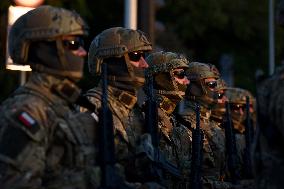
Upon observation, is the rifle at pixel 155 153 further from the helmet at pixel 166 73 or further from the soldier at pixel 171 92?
the helmet at pixel 166 73

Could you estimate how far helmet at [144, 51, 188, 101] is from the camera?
1114 cm

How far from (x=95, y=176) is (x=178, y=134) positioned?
342cm

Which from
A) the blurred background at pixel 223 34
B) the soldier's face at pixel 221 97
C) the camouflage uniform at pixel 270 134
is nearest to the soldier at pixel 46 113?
the camouflage uniform at pixel 270 134

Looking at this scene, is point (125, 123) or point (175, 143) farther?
point (175, 143)

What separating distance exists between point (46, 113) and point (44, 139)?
223 mm

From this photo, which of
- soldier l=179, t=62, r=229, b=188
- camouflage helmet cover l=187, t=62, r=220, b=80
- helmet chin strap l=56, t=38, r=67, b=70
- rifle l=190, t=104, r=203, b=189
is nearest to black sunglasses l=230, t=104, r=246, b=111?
soldier l=179, t=62, r=229, b=188

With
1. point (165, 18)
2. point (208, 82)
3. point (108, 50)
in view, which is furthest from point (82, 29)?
point (165, 18)

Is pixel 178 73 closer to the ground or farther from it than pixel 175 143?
farther from it

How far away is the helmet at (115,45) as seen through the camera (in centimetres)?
952

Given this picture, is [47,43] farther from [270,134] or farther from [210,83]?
[210,83]

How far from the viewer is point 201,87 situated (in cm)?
1281

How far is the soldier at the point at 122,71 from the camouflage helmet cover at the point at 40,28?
1.31 m

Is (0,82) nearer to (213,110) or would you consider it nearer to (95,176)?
(213,110)

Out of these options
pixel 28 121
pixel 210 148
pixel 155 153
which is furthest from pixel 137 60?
pixel 210 148
